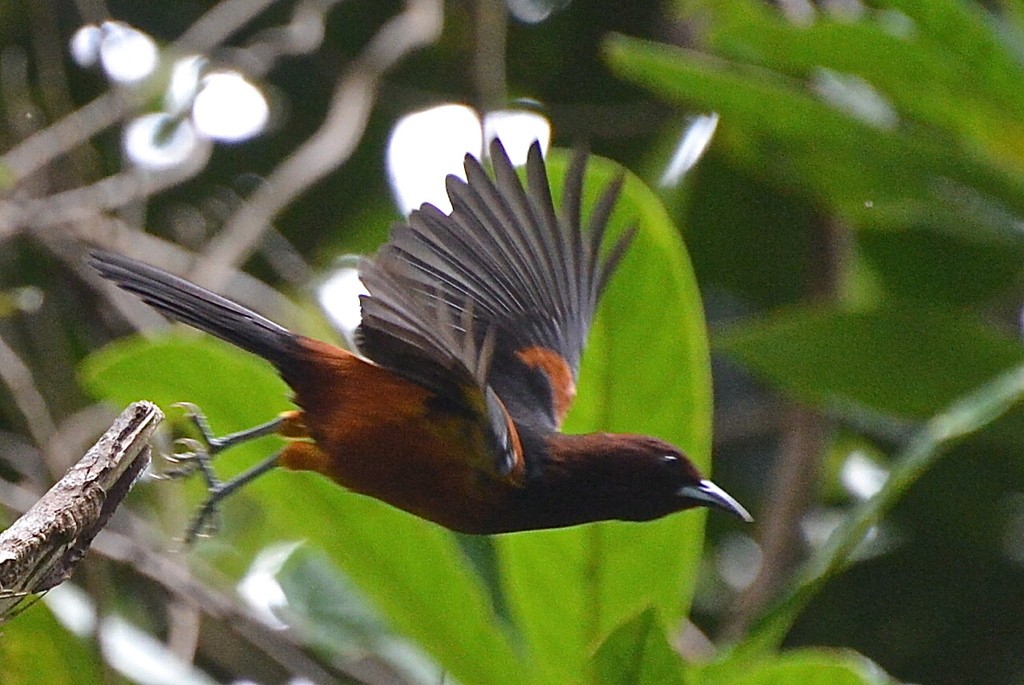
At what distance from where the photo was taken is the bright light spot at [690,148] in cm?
299

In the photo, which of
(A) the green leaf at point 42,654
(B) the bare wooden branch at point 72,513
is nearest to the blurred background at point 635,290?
(A) the green leaf at point 42,654

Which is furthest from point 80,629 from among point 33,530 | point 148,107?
point 148,107

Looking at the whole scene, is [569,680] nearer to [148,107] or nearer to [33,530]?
[33,530]

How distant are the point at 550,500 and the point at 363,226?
1441 mm

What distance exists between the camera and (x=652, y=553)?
6.07 feet

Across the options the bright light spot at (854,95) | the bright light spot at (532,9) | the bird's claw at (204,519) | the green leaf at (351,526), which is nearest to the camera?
the green leaf at (351,526)

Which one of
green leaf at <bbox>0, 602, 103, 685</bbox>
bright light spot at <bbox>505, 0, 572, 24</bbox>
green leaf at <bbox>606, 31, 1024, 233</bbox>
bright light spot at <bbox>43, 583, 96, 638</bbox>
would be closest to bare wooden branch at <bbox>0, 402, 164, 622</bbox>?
green leaf at <bbox>0, 602, 103, 685</bbox>

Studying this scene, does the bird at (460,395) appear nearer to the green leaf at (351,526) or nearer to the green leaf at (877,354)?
the green leaf at (351,526)

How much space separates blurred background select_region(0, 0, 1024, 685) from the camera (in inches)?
73.4

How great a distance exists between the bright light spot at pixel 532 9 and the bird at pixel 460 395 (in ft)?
5.31

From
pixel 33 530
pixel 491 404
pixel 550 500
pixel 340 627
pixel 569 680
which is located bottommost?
pixel 340 627

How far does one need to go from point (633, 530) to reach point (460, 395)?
1.09ft

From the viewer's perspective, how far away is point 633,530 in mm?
1876

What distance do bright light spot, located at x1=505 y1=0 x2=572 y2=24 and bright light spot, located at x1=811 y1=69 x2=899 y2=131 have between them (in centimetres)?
78
